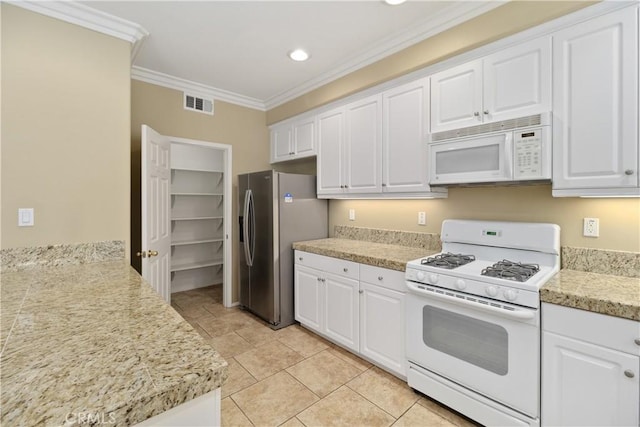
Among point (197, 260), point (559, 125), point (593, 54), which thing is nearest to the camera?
point (593, 54)

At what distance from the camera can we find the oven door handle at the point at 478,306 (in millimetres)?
1559

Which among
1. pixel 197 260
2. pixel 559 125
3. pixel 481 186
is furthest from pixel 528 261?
pixel 197 260

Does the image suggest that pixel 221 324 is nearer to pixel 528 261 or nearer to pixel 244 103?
pixel 244 103

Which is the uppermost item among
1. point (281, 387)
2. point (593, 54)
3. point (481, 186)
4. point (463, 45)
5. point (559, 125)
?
point (463, 45)

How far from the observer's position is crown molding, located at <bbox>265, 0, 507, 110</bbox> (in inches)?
80.3

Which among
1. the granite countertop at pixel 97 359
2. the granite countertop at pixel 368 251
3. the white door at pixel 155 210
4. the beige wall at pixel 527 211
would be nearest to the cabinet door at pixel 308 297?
the granite countertop at pixel 368 251

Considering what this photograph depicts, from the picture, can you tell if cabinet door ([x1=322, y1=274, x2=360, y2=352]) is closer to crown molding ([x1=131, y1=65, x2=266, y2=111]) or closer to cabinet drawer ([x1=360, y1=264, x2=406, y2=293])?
cabinet drawer ([x1=360, y1=264, x2=406, y2=293])

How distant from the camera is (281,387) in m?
2.21

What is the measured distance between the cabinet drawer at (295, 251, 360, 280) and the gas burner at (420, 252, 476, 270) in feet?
2.07

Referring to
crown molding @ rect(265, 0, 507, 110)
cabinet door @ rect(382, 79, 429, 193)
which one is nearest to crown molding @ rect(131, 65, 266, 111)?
crown molding @ rect(265, 0, 507, 110)

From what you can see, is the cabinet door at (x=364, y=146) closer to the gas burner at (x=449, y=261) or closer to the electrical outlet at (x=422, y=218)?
the electrical outlet at (x=422, y=218)

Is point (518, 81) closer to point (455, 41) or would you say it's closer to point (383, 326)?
point (455, 41)

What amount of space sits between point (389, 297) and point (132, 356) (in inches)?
70.6

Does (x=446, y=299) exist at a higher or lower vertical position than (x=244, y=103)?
lower
